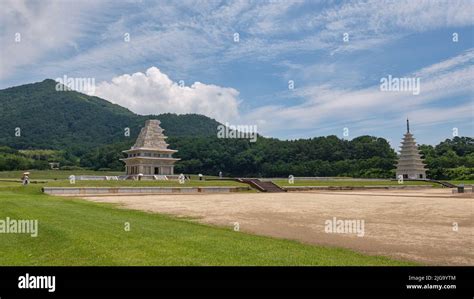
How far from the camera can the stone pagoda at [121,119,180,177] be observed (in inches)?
2884

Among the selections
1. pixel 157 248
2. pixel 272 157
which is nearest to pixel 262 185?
pixel 157 248

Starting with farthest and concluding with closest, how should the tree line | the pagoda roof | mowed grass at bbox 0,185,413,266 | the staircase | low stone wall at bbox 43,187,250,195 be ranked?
the tree line < the pagoda roof < the staircase < low stone wall at bbox 43,187,250,195 < mowed grass at bbox 0,185,413,266

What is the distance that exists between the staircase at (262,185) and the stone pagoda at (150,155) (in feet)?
74.1

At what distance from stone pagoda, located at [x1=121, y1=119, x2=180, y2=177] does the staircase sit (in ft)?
74.1

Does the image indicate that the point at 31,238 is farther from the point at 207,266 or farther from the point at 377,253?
the point at 377,253

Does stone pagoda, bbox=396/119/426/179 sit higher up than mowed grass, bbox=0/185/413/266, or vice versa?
stone pagoda, bbox=396/119/426/179

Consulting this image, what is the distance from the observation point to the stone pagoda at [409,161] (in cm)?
8988

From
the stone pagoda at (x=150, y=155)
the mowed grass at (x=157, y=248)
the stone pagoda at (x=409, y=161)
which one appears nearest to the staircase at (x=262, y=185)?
the stone pagoda at (x=150, y=155)

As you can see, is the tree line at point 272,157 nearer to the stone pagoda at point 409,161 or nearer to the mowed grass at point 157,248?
the stone pagoda at point 409,161

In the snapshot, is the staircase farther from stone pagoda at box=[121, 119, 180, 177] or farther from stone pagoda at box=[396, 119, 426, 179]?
stone pagoda at box=[396, 119, 426, 179]

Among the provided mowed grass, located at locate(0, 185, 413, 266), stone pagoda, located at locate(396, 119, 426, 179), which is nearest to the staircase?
mowed grass, located at locate(0, 185, 413, 266)

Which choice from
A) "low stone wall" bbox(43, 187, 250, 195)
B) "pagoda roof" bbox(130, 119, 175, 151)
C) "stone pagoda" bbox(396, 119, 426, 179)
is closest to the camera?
"low stone wall" bbox(43, 187, 250, 195)
